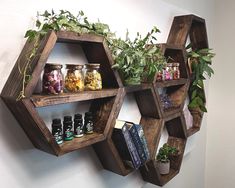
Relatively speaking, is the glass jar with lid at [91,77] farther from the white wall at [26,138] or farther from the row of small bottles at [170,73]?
the row of small bottles at [170,73]

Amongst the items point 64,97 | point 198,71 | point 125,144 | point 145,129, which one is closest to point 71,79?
point 64,97

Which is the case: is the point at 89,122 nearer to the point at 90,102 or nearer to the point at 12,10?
the point at 90,102

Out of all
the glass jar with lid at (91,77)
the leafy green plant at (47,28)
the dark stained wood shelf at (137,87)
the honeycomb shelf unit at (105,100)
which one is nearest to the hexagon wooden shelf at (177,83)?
the honeycomb shelf unit at (105,100)

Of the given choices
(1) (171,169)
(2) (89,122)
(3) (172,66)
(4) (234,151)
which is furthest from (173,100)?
(4) (234,151)

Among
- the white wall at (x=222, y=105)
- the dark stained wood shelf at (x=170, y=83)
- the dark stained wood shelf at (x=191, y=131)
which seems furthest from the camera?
the white wall at (x=222, y=105)

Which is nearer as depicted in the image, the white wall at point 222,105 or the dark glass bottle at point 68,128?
the dark glass bottle at point 68,128

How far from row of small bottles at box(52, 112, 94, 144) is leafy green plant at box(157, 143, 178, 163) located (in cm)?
79

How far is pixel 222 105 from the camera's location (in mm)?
2596

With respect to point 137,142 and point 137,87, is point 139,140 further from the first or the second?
point 137,87

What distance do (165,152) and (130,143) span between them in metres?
0.62

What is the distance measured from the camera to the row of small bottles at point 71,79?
3.08 ft

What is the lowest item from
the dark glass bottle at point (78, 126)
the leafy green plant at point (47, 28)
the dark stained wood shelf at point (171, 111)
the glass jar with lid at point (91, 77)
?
the dark stained wood shelf at point (171, 111)

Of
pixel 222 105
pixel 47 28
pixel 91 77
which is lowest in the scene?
pixel 222 105

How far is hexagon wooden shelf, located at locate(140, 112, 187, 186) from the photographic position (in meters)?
1.58
